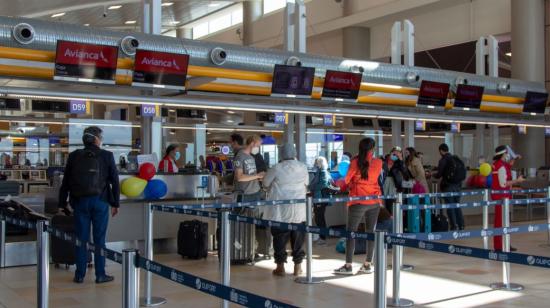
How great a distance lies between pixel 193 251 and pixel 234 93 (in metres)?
3.42

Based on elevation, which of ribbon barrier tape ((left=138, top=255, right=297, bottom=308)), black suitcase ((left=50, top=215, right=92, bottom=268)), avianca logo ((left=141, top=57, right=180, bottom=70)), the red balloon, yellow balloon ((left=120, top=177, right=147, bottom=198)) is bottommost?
black suitcase ((left=50, top=215, right=92, bottom=268))

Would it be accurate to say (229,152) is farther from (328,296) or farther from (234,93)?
(328,296)

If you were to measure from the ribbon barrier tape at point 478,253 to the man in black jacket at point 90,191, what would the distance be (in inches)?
142

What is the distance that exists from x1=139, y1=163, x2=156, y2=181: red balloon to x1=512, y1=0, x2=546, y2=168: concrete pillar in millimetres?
10316

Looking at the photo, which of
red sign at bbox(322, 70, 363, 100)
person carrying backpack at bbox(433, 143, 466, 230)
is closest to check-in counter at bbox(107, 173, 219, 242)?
red sign at bbox(322, 70, 363, 100)

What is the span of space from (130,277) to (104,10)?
749 inches

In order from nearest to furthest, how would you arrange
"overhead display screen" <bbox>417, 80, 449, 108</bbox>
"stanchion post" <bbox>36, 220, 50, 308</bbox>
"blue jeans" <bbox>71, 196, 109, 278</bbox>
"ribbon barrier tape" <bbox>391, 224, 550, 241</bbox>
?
"stanchion post" <bbox>36, 220, 50, 308</bbox>
"ribbon barrier tape" <bbox>391, 224, 550, 241</bbox>
"blue jeans" <bbox>71, 196, 109, 278</bbox>
"overhead display screen" <bbox>417, 80, 449, 108</bbox>

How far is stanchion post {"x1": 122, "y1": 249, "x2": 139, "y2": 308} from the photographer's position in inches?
134

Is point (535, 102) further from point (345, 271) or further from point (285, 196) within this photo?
point (285, 196)

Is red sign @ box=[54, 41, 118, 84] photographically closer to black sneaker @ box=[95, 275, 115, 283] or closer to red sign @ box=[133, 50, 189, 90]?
red sign @ box=[133, 50, 189, 90]

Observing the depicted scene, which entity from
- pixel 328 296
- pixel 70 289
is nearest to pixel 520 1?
pixel 328 296

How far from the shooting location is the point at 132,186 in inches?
342

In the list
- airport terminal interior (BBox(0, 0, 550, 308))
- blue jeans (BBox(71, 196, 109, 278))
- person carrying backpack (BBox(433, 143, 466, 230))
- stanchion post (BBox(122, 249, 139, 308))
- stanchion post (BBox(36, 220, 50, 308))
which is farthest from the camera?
person carrying backpack (BBox(433, 143, 466, 230))

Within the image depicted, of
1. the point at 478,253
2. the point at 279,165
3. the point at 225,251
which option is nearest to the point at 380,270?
the point at 478,253
